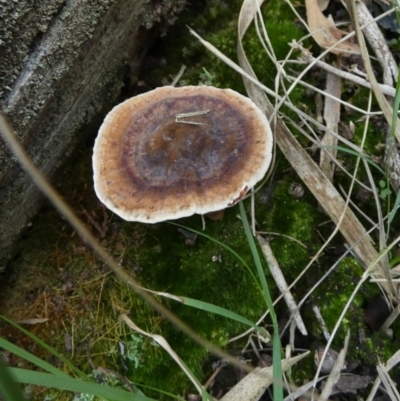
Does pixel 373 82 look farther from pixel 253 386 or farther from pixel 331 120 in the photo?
pixel 253 386

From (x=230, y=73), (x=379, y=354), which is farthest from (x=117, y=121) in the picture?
(x=379, y=354)

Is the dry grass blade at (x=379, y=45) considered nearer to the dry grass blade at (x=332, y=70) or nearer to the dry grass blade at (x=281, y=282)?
the dry grass blade at (x=332, y=70)

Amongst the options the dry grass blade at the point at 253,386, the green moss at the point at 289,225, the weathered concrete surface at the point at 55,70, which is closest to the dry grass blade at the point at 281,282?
the green moss at the point at 289,225

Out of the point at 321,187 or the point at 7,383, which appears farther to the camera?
the point at 321,187

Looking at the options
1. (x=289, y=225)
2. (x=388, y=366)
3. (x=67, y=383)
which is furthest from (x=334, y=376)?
(x=67, y=383)

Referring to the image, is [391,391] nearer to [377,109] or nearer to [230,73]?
[377,109]

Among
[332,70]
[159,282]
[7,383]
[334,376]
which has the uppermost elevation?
[332,70]
